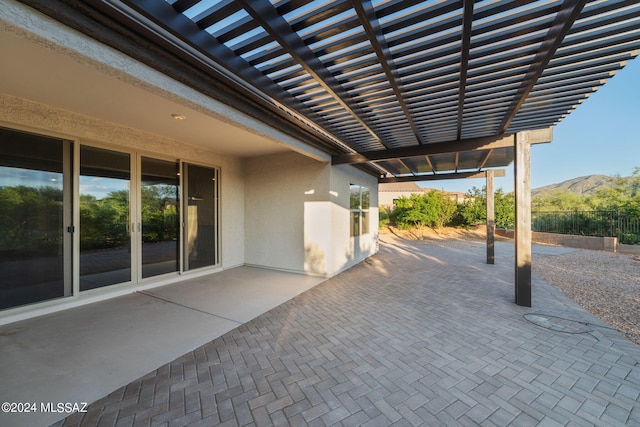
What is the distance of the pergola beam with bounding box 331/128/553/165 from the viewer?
3.87m

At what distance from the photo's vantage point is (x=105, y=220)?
Answer: 13.4ft

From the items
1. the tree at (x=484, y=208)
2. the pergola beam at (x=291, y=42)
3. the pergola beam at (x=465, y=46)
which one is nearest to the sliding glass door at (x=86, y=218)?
the pergola beam at (x=291, y=42)

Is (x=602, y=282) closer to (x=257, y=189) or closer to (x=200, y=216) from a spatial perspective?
(x=257, y=189)

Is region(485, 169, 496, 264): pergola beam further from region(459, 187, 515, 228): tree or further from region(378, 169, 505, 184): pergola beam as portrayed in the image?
region(459, 187, 515, 228): tree

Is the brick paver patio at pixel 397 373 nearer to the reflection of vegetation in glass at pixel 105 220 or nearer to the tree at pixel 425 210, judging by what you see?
the reflection of vegetation in glass at pixel 105 220

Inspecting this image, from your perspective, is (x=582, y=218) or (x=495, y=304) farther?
(x=582, y=218)

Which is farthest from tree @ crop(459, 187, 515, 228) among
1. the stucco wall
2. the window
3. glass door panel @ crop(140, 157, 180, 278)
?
glass door panel @ crop(140, 157, 180, 278)

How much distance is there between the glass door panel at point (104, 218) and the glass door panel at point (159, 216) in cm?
27

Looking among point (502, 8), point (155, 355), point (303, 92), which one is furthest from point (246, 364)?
point (502, 8)

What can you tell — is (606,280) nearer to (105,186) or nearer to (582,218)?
(582,218)

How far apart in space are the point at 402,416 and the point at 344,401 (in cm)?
42

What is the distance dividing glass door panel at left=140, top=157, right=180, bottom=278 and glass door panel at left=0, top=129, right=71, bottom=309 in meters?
1.08

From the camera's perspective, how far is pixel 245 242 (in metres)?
6.64

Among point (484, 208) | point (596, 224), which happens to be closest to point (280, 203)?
point (596, 224)
